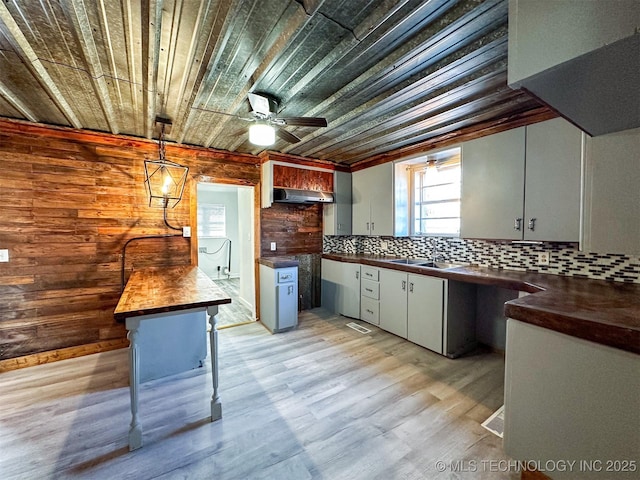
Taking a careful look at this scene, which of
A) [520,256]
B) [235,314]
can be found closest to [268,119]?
[520,256]

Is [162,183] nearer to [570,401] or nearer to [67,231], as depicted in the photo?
[67,231]

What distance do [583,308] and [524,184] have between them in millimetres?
1449

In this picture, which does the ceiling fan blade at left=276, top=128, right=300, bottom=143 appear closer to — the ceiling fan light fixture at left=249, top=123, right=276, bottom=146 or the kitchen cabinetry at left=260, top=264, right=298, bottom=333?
the ceiling fan light fixture at left=249, top=123, right=276, bottom=146

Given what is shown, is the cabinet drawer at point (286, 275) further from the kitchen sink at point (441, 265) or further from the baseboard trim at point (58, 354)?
the baseboard trim at point (58, 354)

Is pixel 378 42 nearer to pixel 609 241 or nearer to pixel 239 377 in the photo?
pixel 609 241

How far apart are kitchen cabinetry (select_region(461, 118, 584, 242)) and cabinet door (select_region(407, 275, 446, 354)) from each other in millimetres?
668

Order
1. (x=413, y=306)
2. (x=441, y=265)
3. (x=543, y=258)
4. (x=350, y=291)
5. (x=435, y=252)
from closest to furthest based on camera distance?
1. (x=543, y=258)
2. (x=413, y=306)
3. (x=441, y=265)
4. (x=435, y=252)
5. (x=350, y=291)

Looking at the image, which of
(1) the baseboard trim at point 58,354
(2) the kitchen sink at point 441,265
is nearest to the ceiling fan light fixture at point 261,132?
(2) the kitchen sink at point 441,265

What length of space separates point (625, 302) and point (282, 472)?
7.03 feet

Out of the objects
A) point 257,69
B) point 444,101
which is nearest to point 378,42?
point 257,69

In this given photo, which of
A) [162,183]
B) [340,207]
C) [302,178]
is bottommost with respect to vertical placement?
[340,207]

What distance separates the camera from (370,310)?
12.0 ft

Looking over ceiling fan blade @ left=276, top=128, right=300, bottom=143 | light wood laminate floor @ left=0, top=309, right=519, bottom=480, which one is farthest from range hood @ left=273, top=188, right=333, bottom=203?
light wood laminate floor @ left=0, top=309, right=519, bottom=480

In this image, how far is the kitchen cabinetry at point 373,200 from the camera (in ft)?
12.3
